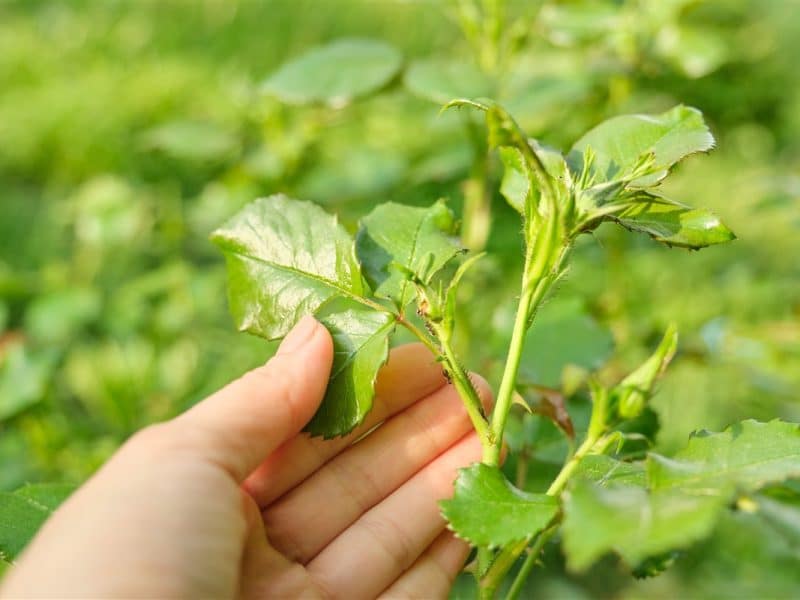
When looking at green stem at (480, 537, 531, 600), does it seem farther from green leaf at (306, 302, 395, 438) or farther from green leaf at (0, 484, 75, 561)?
green leaf at (0, 484, 75, 561)

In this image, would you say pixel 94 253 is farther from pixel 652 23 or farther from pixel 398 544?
pixel 398 544

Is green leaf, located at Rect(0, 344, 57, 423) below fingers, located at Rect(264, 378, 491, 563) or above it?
below

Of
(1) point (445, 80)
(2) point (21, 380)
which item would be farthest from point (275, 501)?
(2) point (21, 380)

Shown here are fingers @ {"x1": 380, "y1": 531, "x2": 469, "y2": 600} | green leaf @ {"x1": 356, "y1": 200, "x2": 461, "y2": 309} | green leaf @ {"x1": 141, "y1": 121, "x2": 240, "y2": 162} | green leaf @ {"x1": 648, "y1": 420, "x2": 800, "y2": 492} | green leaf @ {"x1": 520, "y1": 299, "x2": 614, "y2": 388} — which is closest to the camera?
green leaf @ {"x1": 648, "y1": 420, "x2": 800, "y2": 492}

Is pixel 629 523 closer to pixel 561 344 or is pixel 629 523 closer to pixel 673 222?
pixel 673 222

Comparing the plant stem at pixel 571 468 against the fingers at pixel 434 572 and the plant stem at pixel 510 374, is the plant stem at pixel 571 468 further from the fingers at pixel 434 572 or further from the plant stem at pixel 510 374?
the fingers at pixel 434 572

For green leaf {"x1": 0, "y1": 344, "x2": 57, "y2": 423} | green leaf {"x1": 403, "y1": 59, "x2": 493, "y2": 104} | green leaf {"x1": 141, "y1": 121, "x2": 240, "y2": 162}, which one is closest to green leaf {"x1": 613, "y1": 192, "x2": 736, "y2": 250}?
green leaf {"x1": 403, "y1": 59, "x2": 493, "y2": 104}
